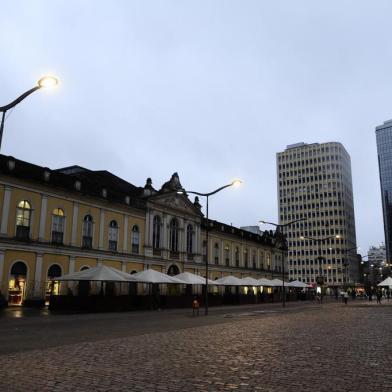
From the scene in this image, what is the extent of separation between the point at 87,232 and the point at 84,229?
48cm

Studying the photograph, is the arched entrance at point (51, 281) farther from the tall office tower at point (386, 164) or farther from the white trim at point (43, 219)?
the tall office tower at point (386, 164)

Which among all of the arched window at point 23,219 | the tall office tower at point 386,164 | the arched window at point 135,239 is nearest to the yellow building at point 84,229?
the arched window at point 23,219

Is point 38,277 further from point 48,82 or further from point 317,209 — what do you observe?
point 317,209

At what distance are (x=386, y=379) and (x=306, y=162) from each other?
146842mm

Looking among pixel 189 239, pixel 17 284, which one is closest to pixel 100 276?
pixel 17 284

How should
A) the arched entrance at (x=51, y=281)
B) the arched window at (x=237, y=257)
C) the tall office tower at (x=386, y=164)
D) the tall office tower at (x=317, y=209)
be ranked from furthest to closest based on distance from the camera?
the tall office tower at (x=386, y=164)
the tall office tower at (x=317, y=209)
the arched window at (x=237, y=257)
the arched entrance at (x=51, y=281)

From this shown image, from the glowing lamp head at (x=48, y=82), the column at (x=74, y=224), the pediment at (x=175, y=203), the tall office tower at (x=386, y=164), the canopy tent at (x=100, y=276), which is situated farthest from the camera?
the tall office tower at (x=386, y=164)

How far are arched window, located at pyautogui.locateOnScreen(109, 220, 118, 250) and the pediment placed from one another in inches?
228

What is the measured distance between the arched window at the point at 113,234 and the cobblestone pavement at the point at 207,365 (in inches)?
1081

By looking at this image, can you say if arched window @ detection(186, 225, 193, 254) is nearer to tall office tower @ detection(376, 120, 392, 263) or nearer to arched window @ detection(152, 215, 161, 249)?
arched window @ detection(152, 215, 161, 249)

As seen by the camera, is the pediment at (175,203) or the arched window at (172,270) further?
the arched window at (172,270)

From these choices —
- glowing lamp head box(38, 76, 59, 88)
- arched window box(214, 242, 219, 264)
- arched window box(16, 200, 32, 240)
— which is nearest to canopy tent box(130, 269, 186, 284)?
arched window box(16, 200, 32, 240)

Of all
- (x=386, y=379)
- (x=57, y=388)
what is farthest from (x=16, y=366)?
(x=386, y=379)

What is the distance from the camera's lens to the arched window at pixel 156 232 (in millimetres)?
47500
